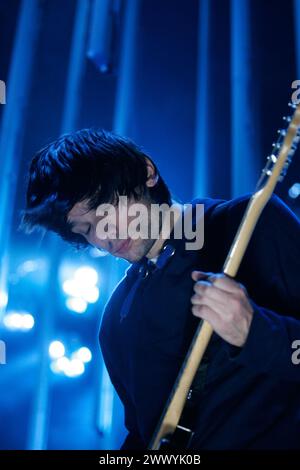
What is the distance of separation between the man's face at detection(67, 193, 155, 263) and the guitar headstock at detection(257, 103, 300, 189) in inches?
20.2

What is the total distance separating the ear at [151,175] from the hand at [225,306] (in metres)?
0.61

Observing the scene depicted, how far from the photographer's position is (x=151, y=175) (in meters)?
1.29

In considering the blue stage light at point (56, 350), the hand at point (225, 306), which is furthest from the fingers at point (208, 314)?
the blue stage light at point (56, 350)

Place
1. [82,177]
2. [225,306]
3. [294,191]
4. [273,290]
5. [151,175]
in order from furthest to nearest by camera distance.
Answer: [294,191]
[151,175]
[82,177]
[273,290]
[225,306]

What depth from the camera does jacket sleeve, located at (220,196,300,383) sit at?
720 millimetres

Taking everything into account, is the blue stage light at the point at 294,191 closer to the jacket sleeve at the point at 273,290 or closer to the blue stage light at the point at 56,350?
the jacket sleeve at the point at 273,290

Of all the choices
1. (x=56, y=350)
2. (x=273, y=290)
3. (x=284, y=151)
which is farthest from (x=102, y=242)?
(x=56, y=350)

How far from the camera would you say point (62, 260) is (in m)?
2.35

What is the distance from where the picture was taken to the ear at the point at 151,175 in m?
1.27

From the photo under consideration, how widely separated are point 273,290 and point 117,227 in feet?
1.60

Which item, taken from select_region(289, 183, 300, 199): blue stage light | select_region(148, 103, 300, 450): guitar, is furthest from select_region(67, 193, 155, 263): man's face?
select_region(289, 183, 300, 199): blue stage light

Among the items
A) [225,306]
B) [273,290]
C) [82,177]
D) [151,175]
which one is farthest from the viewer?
[151,175]

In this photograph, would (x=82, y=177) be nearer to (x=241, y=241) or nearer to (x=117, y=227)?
(x=117, y=227)

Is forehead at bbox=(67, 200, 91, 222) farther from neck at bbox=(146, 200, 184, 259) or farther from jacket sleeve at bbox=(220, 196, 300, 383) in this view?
jacket sleeve at bbox=(220, 196, 300, 383)
